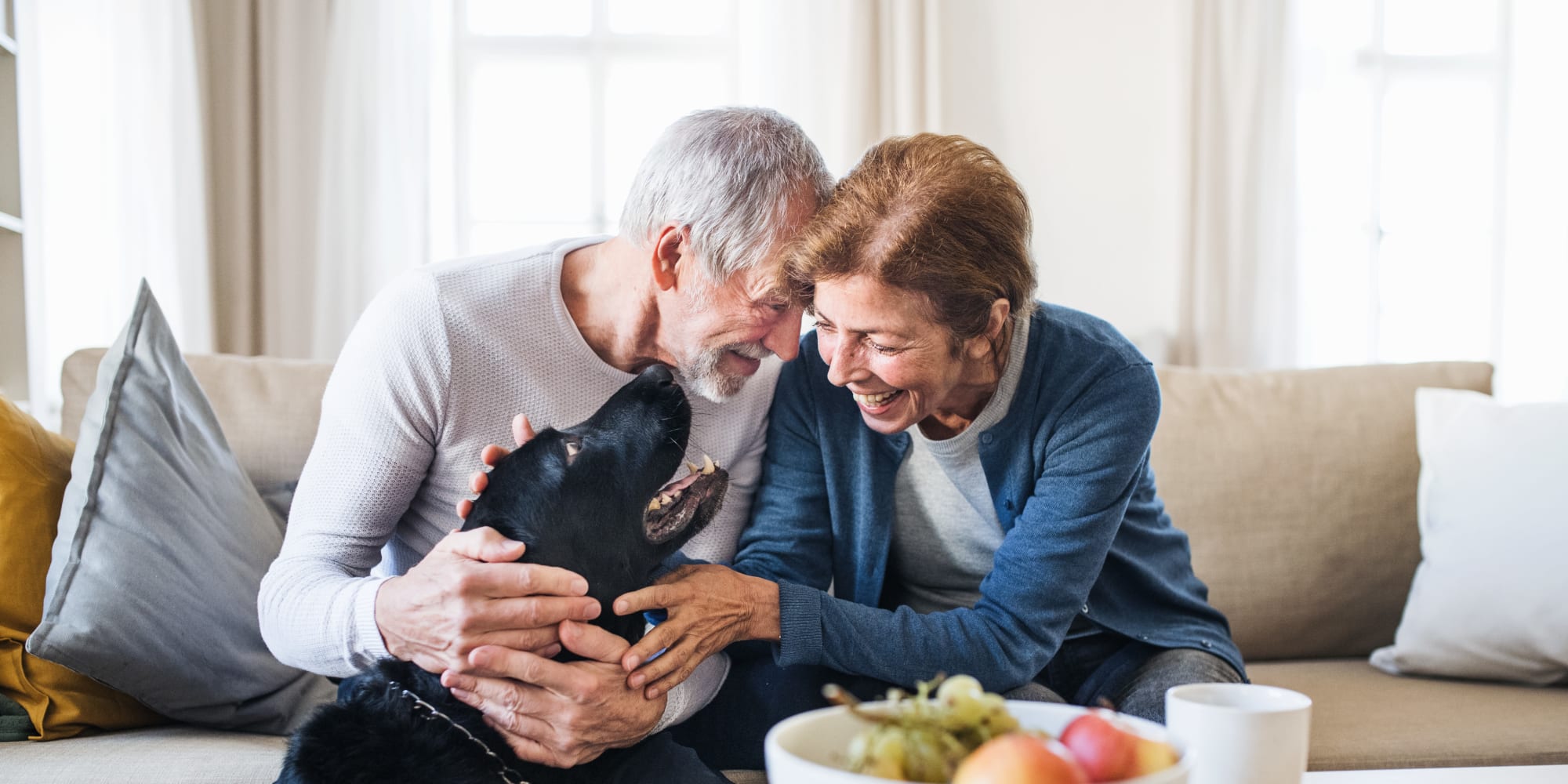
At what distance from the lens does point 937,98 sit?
3.20 m

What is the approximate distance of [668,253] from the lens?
1369mm

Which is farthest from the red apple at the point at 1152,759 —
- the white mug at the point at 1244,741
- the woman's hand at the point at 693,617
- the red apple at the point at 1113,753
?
the woman's hand at the point at 693,617

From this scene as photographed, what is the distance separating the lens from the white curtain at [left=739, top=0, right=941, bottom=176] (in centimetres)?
315

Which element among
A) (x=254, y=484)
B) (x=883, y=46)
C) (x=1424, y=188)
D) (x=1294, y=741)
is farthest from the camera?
(x=1424, y=188)

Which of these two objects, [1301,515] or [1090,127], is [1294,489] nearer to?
[1301,515]

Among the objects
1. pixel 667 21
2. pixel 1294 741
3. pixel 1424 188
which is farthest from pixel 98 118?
pixel 1424 188

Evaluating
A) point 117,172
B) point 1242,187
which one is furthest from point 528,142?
point 1242,187

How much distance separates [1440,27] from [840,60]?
191cm

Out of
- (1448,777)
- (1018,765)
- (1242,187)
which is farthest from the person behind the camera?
(1242,187)

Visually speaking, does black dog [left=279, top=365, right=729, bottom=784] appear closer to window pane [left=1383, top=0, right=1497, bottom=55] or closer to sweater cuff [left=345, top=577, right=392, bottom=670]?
sweater cuff [left=345, top=577, right=392, bottom=670]

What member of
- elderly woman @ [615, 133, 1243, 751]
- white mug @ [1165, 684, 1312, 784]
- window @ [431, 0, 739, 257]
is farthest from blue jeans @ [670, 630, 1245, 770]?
window @ [431, 0, 739, 257]

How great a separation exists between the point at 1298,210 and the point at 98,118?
131 inches

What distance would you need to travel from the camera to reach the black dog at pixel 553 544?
103 centimetres

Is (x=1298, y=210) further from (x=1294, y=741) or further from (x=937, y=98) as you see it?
(x=1294, y=741)
